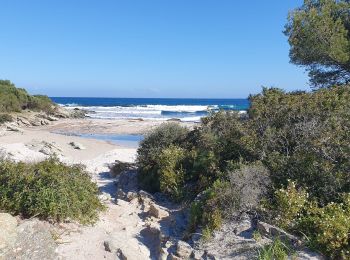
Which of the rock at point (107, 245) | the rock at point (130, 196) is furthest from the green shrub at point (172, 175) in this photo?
the rock at point (107, 245)

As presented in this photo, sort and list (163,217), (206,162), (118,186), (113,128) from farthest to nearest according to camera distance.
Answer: (113,128)
(118,186)
(206,162)
(163,217)

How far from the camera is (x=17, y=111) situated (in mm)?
44062

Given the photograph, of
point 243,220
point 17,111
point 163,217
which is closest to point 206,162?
point 163,217

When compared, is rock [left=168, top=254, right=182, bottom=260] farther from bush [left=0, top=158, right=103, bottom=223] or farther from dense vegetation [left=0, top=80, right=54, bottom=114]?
dense vegetation [left=0, top=80, right=54, bottom=114]

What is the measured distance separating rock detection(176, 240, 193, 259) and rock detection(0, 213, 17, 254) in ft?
8.05

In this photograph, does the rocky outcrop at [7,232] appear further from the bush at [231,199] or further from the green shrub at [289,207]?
the green shrub at [289,207]

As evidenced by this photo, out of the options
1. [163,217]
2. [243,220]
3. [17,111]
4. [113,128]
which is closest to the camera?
[243,220]

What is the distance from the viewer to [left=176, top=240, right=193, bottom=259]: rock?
20.1 ft

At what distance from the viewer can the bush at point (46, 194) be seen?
696 cm

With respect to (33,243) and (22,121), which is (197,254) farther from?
(22,121)

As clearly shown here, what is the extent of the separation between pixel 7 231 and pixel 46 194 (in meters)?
0.87

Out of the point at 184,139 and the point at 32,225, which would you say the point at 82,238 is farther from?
the point at 184,139

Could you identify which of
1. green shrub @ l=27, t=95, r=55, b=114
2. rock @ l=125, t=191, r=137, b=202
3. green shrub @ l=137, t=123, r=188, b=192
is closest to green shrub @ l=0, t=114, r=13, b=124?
green shrub @ l=27, t=95, r=55, b=114

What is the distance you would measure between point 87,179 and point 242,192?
318 centimetres
